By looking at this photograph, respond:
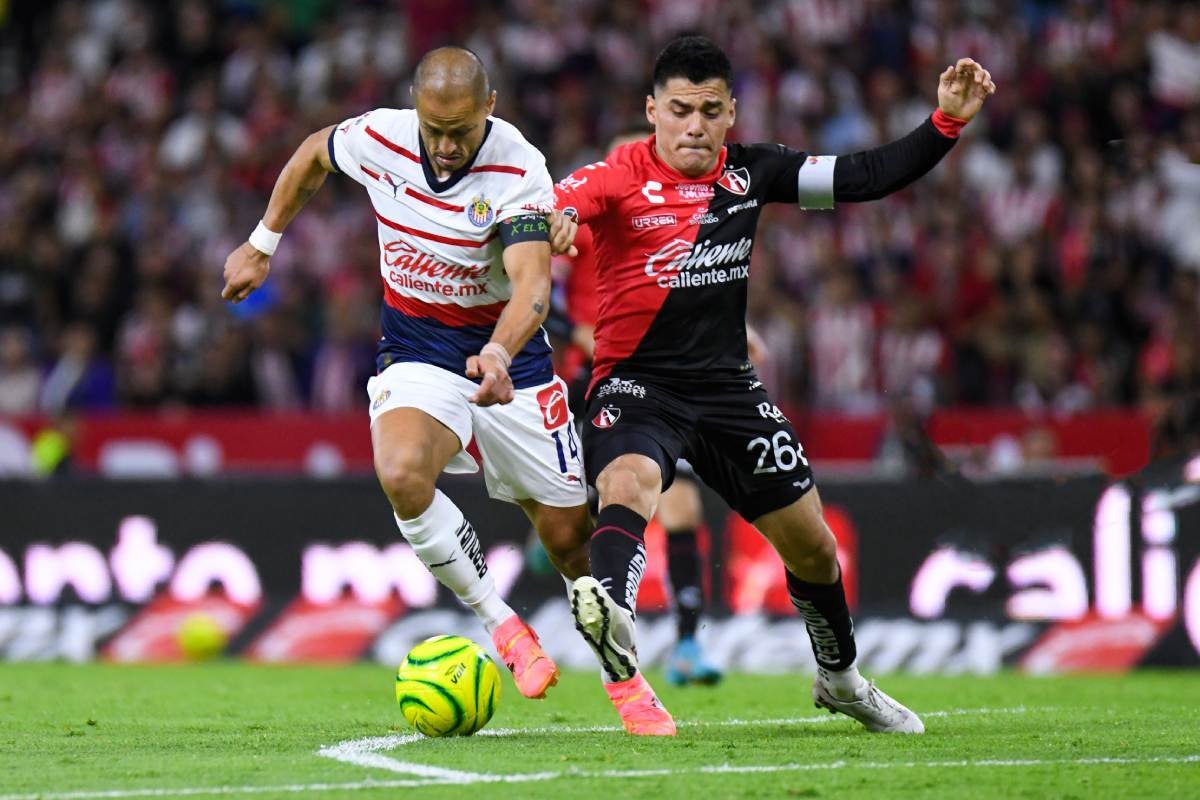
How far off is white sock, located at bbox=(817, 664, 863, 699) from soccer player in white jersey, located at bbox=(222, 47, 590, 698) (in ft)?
3.33

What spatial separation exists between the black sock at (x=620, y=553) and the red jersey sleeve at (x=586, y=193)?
43.3 inches

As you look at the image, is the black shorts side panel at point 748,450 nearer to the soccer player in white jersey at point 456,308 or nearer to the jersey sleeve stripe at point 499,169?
the soccer player in white jersey at point 456,308

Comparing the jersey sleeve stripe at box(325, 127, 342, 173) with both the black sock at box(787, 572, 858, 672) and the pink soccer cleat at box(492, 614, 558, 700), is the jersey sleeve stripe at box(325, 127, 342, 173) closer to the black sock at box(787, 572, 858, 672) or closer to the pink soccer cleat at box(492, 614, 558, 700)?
the pink soccer cleat at box(492, 614, 558, 700)

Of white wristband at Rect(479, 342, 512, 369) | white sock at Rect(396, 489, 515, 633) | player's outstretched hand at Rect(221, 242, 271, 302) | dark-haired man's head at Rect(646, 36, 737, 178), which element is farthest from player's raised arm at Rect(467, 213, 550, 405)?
player's outstretched hand at Rect(221, 242, 271, 302)

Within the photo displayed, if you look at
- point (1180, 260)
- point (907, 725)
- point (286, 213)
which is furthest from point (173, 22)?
point (907, 725)

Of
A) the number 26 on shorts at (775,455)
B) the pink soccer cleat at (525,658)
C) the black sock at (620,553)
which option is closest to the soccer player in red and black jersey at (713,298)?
the number 26 on shorts at (775,455)

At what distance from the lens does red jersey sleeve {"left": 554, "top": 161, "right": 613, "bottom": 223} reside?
6.71 meters

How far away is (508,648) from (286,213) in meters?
1.88

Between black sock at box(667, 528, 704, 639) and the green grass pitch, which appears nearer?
the green grass pitch

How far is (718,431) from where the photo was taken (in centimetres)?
675

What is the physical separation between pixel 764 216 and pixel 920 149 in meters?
9.67

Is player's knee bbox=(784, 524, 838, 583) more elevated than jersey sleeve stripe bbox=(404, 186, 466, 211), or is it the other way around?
jersey sleeve stripe bbox=(404, 186, 466, 211)

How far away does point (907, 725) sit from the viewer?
22.3 ft

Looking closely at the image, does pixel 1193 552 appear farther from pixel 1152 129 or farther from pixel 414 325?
pixel 1152 129
